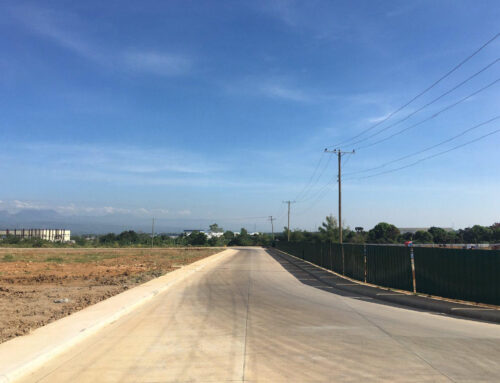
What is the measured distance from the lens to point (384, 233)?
137125 millimetres

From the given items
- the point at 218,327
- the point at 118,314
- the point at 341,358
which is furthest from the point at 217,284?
the point at 341,358

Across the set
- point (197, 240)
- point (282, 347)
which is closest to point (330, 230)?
point (197, 240)

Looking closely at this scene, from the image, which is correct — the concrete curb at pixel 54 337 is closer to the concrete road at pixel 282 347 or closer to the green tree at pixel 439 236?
the concrete road at pixel 282 347

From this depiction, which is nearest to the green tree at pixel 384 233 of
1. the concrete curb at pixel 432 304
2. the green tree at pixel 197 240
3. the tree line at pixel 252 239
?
the tree line at pixel 252 239

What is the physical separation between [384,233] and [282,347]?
137887 millimetres

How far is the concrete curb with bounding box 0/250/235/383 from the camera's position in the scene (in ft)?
20.3

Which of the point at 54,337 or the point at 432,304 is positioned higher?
the point at 432,304

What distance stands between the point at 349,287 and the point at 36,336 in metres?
11.2

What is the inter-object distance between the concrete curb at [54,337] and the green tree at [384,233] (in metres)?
131

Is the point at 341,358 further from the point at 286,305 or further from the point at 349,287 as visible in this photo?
the point at 349,287

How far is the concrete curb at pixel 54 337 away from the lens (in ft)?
20.3

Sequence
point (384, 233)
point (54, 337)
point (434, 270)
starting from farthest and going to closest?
point (384, 233) < point (434, 270) < point (54, 337)

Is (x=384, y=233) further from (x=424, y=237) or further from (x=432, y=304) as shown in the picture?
(x=432, y=304)

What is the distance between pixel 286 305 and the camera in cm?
1188
